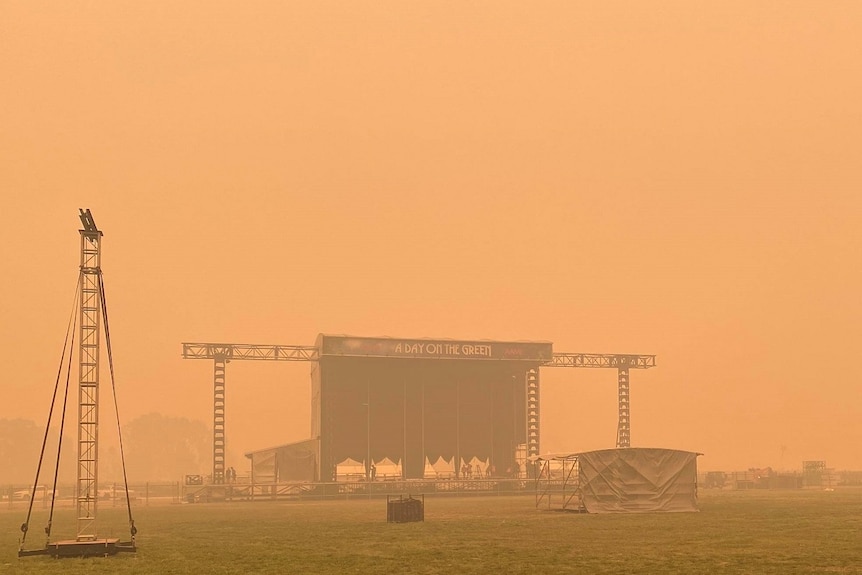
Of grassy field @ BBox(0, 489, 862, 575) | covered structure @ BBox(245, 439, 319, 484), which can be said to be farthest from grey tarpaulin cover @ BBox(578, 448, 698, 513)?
covered structure @ BBox(245, 439, 319, 484)

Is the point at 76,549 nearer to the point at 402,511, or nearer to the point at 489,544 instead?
the point at 489,544

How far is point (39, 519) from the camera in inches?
2121

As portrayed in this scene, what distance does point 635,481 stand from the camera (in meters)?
52.6

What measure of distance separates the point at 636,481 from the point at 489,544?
75.2ft

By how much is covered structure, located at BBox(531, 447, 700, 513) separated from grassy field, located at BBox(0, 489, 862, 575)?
3163mm

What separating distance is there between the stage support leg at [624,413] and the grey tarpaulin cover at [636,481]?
46.0 metres

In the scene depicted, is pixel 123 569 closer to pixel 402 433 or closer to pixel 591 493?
pixel 591 493

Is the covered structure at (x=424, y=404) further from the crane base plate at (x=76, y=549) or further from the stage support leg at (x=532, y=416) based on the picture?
the crane base plate at (x=76, y=549)

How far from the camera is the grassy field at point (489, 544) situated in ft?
82.8

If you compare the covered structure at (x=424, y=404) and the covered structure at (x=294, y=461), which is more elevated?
the covered structure at (x=424, y=404)

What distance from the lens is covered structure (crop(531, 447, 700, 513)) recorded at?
2039 inches

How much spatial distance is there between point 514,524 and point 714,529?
8146mm

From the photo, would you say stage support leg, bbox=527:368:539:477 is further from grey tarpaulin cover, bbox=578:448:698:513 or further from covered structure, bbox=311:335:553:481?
grey tarpaulin cover, bbox=578:448:698:513

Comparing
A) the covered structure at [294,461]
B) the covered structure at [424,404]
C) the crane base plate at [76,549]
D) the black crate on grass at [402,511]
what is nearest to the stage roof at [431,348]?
the covered structure at [424,404]
